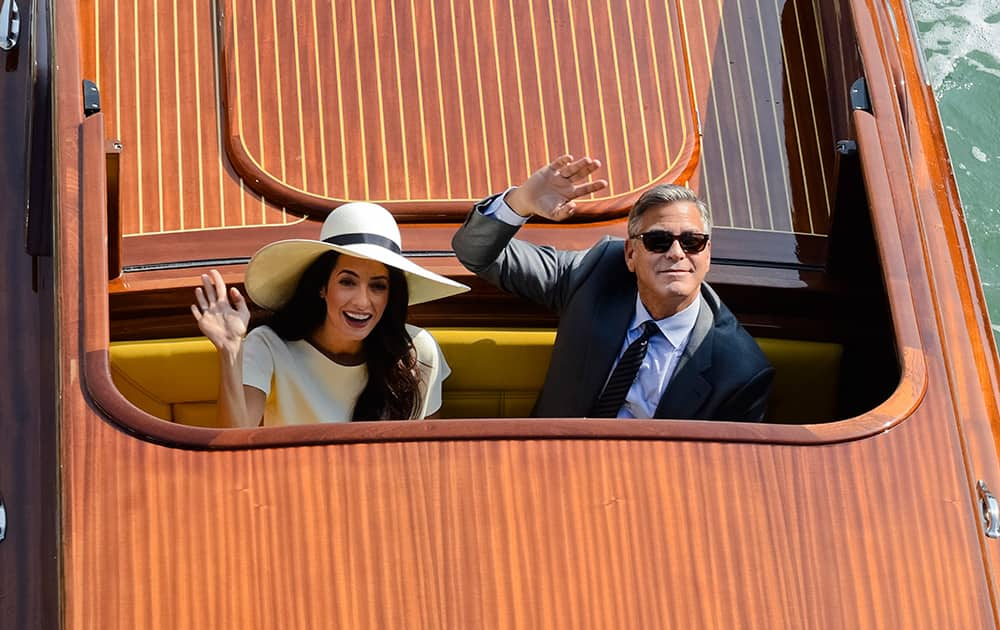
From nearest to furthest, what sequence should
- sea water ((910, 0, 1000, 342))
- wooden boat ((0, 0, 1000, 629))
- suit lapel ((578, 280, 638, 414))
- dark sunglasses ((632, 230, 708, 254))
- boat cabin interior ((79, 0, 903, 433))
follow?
wooden boat ((0, 0, 1000, 629)), dark sunglasses ((632, 230, 708, 254)), suit lapel ((578, 280, 638, 414)), boat cabin interior ((79, 0, 903, 433)), sea water ((910, 0, 1000, 342))

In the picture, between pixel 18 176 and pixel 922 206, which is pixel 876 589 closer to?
pixel 922 206

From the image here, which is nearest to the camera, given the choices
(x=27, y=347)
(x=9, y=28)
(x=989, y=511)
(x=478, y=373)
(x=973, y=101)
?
(x=989, y=511)

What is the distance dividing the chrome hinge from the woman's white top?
0.85 meters

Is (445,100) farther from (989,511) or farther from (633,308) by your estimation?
(989,511)

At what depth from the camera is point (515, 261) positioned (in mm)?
2219

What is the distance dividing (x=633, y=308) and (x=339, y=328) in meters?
0.46

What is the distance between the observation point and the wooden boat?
1.67 m

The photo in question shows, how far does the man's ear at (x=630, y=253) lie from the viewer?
2.15 meters

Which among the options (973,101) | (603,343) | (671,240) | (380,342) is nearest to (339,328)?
(380,342)

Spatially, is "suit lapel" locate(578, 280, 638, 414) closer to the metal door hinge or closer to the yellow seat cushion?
the yellow seat cushion

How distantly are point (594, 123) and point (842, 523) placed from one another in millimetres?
1040

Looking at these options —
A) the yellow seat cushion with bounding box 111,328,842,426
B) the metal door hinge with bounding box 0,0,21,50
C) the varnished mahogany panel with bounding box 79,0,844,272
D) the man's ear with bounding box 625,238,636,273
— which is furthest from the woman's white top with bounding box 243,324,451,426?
the metal door hinge with bounding box 0,0,21,50

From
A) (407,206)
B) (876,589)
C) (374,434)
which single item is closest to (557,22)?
(407,206)

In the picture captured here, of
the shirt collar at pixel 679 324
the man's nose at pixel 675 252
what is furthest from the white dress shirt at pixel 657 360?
the man's nose at pixel 675 252
